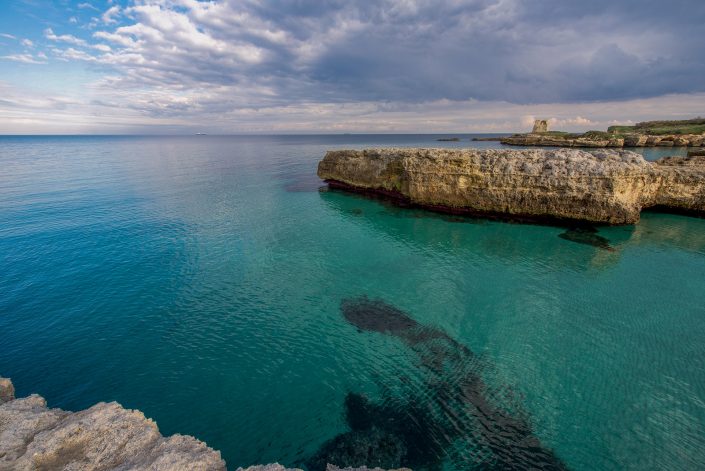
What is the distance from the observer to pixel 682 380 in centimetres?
1263

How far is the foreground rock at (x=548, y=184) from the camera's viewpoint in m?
30.3

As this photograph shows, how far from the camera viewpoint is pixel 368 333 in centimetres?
1560

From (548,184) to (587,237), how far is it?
20.6 feet

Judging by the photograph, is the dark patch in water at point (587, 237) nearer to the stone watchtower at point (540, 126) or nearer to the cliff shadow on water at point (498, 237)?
the cliff shadow on water at point (498, 237)

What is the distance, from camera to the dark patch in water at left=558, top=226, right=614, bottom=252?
2669 cm

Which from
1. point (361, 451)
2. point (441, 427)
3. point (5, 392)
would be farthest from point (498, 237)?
point (5, 392)

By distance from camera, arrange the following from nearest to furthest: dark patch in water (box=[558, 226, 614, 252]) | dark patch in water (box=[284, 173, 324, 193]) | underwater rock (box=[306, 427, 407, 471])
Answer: underwater rock (box=[306, 427, 407, 471]), dark patch in water (box=[558, 226, 614, 252]), dark patch in water (box=[284, 173, 324, 193])

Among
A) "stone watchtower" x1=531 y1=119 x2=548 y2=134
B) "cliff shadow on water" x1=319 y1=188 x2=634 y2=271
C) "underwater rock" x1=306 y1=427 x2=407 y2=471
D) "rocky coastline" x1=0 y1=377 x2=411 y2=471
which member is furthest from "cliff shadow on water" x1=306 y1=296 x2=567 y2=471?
"stone watchtower" x1=531 y1=119 x2=548 y2=134

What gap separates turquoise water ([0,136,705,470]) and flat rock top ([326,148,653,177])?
240 inches

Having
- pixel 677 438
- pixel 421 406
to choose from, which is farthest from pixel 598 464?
pixel 421 406

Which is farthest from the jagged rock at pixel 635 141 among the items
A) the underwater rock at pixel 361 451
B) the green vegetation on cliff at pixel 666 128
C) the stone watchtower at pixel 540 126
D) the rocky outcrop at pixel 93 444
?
the rocky outcrop at pixel 93 444

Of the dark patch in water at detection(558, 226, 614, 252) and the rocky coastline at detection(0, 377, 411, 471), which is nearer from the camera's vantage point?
the rocky coastline at detection(0, 377, 411, 471)

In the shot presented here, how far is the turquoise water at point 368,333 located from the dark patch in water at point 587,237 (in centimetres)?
43

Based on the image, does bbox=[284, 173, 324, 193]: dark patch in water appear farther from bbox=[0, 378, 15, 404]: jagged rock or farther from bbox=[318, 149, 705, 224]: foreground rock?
bbox=[0, 378, 15, 404]: jagged rock
